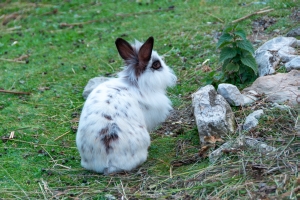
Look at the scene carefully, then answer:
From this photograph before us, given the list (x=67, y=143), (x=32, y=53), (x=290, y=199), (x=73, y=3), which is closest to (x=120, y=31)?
(x=32, y=53)

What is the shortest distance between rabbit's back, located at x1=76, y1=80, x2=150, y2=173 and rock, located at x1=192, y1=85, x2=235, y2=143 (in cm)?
59

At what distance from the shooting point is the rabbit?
525 centimetres

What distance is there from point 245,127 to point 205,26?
3983 millimetres

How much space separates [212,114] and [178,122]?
0.94 meters

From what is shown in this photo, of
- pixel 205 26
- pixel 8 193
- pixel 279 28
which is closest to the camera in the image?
pixel 8 193

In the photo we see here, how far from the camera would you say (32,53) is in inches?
384

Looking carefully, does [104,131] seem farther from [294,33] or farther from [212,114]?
[294,33]

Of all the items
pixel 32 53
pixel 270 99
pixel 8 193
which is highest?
pixel 270 99

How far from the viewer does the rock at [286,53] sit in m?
6.91

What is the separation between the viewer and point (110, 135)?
5.22m

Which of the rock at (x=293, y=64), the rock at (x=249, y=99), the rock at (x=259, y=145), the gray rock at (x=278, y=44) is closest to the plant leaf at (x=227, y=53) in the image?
the rock at (x=249, y=99)

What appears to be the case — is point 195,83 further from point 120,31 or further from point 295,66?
point 120,31

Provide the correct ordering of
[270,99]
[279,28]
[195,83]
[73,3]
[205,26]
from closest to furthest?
[270,99] < [195,83] < [279,28] < [205,26] < [73,3]

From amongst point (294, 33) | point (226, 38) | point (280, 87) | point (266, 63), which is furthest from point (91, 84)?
point (294, 33)
